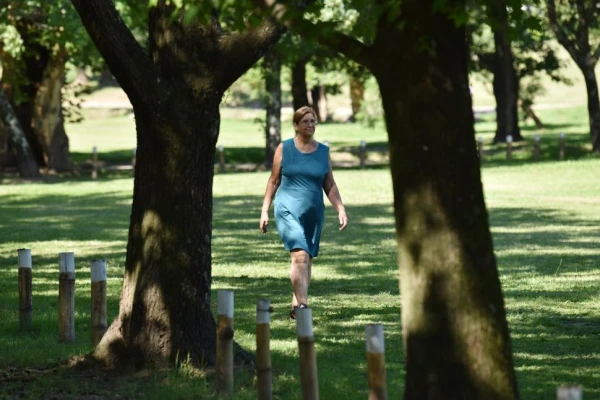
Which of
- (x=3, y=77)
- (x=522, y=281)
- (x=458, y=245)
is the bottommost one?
(x=522, y=281)

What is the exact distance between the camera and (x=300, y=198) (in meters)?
12.6

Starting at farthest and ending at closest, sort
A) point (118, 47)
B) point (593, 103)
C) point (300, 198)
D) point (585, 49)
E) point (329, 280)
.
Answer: point (593, 103) < point (585, 49) < point (329, 280) < point (300, 198) < point (118, 47)

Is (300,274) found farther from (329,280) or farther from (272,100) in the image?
(272,100)

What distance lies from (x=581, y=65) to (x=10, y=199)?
68.6ft

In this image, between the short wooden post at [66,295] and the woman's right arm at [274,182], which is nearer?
the short wooden post at [66,295]

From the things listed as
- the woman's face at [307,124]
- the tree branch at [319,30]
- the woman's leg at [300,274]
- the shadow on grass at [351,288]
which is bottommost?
the shadow on grass at [351,288]

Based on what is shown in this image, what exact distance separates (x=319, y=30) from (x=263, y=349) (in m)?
2.14

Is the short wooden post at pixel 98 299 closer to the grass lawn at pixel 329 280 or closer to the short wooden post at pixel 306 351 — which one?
the grass lawn at pixel 329 280

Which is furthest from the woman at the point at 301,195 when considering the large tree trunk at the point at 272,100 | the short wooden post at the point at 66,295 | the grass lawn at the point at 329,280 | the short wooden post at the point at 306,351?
the large tree trunk at the point at 272,100

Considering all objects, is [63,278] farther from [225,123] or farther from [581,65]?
[225,123]

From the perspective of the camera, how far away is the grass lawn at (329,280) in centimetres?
942

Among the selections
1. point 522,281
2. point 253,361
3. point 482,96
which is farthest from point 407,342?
point 482,96

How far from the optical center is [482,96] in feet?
349

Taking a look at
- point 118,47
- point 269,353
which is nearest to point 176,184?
point 118,47
